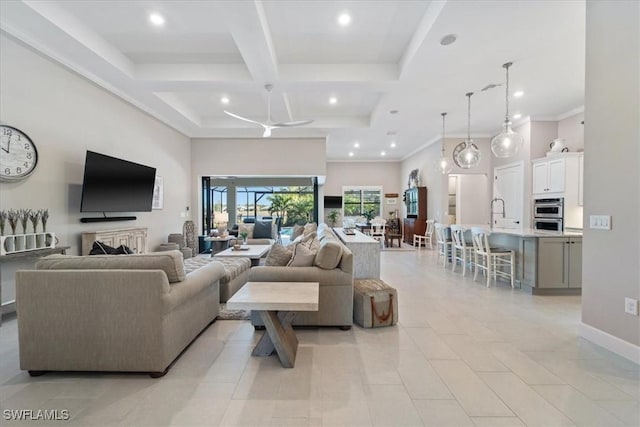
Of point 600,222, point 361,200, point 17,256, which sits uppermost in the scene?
point 361,200

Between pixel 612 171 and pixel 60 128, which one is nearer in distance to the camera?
pixel 612 171

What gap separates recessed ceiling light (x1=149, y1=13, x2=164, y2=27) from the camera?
11.0 ft

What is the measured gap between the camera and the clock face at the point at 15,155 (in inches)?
125

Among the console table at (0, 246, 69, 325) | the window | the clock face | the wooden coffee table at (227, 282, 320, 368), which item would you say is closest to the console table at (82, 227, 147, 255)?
the console table at (0, 246, 69, 325)

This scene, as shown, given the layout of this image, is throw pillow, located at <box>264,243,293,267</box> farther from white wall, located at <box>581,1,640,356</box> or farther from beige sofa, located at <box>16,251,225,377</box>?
white wall, located at <box>581,1,640,356</box>

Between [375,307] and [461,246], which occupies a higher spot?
[461,246]

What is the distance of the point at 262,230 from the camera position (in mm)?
7664

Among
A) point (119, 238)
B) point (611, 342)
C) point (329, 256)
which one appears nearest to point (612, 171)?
point (611, 342)

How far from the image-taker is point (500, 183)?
768cm

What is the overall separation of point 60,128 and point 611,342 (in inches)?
260

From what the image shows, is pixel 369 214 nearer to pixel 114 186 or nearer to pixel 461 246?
pixel 461 246

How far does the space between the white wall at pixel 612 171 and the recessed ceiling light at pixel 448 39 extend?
1156 mm

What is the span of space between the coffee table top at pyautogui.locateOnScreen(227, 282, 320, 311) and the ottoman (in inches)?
32.0

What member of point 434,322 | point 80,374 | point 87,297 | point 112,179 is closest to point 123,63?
point 112,179
